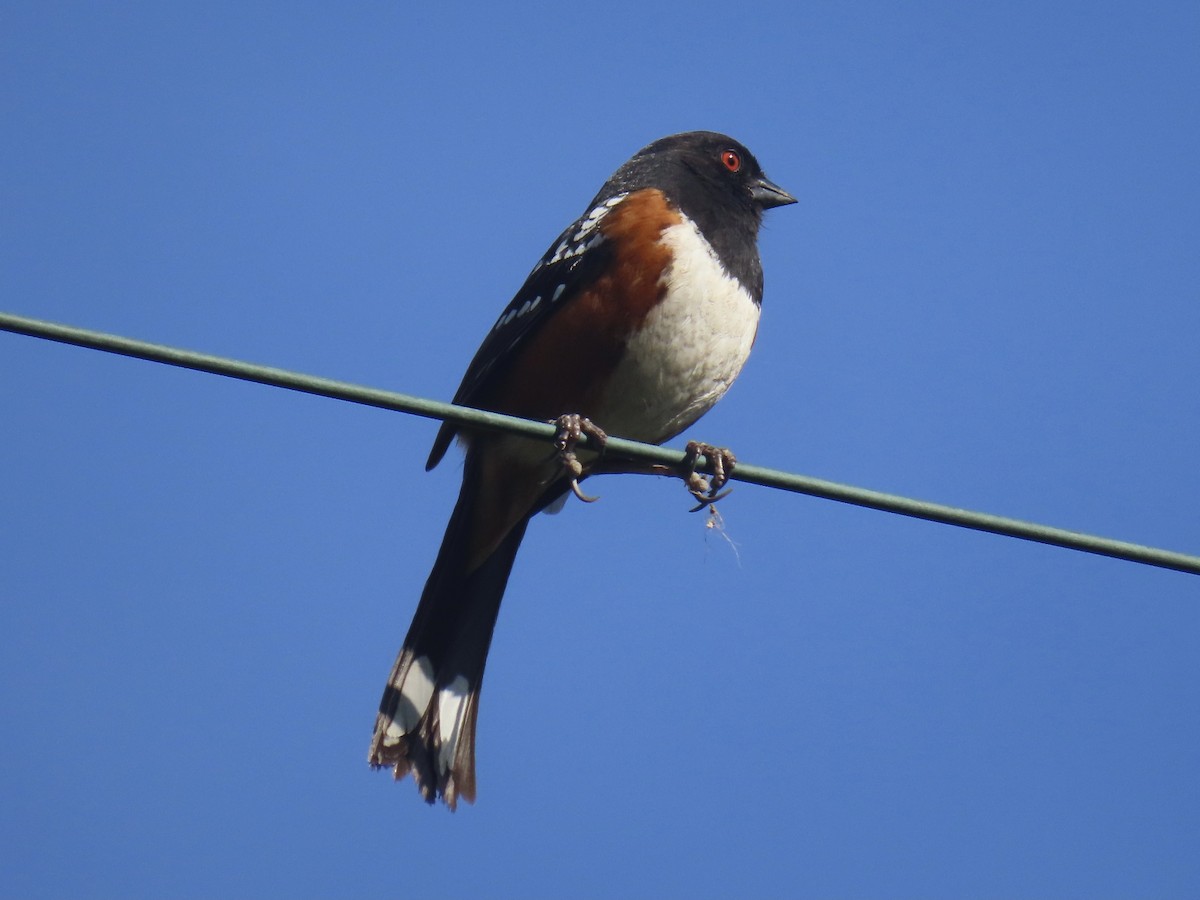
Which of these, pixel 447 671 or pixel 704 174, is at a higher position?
pixel 704 174

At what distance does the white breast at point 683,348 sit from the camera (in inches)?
151

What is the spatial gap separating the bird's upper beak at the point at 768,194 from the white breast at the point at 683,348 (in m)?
0.75

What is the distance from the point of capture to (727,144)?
4789mm

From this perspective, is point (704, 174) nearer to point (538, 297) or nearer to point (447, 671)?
point (538, 297)

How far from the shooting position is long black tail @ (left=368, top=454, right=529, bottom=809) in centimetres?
418

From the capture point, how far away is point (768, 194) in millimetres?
4750

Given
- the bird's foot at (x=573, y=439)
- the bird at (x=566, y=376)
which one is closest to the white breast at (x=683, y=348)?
the bird at (x=566, y=376)

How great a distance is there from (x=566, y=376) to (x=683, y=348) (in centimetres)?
33

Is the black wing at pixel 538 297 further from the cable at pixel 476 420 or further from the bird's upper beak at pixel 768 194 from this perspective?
the cable at pixel 476 420

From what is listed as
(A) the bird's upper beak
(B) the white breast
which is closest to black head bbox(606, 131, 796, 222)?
(A) the bird's upper beak

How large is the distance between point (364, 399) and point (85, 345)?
0.46 metres

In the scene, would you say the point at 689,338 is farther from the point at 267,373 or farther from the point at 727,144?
the point at 267,373

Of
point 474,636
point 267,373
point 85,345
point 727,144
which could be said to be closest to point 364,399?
point 267,373

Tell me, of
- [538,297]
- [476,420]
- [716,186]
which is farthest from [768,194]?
[476,420]
